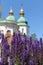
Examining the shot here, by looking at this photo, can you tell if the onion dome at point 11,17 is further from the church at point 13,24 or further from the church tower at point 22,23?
the church tower at point 22,23

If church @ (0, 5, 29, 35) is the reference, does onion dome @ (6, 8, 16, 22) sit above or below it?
above

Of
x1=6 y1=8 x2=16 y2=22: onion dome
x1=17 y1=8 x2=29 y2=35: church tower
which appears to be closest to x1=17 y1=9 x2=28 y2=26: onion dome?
x1=17 y1=8 x2=29 y2=35: church tower

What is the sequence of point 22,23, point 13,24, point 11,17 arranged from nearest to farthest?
point 13,24
point 11,17
point 22,23

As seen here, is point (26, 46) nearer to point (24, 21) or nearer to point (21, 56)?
point (21, 56)

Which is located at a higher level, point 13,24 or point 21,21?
point 21,21

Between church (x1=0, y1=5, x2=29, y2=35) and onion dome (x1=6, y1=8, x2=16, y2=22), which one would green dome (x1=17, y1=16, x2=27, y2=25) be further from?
onion dome (x1=6, y1=8, x2=16, y2=22)

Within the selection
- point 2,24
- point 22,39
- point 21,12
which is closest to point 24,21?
point 21,12

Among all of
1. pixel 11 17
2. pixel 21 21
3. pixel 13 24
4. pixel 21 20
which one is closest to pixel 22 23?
pixel 21 21

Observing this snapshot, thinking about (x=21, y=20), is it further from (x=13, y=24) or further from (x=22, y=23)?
(x=13, y=24)

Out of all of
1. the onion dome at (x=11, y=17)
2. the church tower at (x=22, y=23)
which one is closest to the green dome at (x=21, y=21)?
the church tower at (x=22, y=23)

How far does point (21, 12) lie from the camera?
67.3 m

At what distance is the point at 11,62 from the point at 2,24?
49786 millimetres

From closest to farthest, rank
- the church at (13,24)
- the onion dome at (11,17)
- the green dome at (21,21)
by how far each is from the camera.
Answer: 1. the church at (13,24)
2. the onion dome at (11,17)
3. the green dome at (21,21)

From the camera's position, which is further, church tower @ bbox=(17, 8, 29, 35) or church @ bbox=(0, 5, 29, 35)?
church tower @ bbox=(17, 8, 29, 35)
